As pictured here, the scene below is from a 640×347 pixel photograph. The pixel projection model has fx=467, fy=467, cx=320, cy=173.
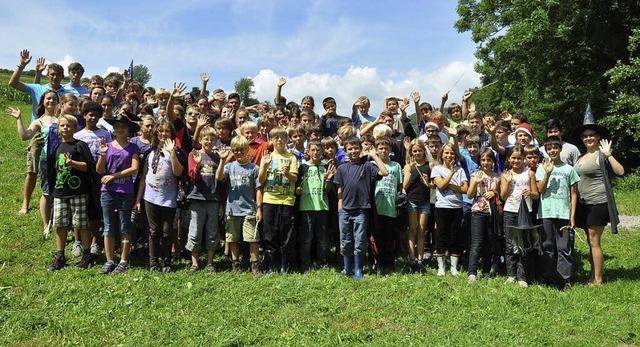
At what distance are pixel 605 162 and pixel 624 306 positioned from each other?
2029mm

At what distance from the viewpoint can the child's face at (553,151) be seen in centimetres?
644

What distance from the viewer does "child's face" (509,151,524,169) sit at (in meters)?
6.48

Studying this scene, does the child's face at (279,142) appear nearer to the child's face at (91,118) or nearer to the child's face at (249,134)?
the child's face at (249,134)

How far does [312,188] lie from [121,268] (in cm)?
279

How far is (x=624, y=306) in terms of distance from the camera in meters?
5.55

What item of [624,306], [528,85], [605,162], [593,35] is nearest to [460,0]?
[528,85]

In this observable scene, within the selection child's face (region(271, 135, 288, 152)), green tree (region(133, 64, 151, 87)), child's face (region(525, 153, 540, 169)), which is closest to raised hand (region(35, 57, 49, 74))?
child's face (region(271, 135, 288, 152))

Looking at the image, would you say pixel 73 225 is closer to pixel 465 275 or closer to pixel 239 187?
pixel 239 187

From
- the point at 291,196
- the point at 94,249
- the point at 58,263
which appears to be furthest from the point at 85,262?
the point at 291,196

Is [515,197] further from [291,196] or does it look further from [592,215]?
[291,196]

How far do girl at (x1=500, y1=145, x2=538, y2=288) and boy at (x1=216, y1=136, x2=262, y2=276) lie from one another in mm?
3454

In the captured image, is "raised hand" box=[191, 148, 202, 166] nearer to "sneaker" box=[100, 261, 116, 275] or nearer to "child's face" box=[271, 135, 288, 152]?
"child's face" box=[271, 135, 288, 152]

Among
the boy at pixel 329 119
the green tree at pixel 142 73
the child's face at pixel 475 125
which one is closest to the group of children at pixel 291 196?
the child's face at pixel 475 125

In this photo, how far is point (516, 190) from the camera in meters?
6.50
